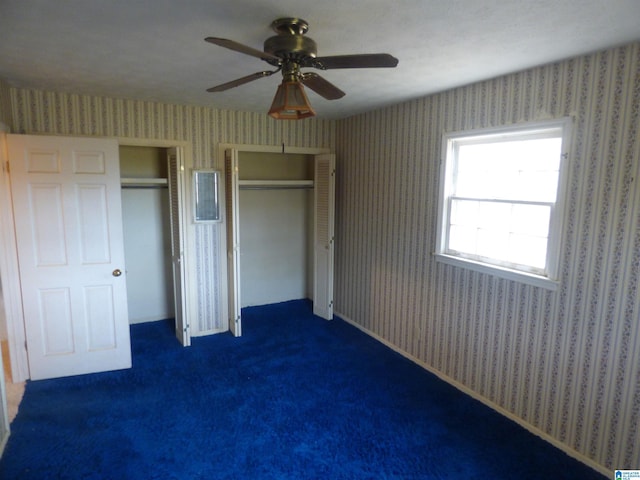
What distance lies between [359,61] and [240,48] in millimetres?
520

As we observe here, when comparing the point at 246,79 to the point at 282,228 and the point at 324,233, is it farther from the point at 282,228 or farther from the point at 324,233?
the point at 282,228

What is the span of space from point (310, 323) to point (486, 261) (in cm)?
238

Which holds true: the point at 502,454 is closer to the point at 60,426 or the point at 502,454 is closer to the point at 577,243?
the point at 577,243

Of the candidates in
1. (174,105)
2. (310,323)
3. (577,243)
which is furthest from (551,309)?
(174,105)

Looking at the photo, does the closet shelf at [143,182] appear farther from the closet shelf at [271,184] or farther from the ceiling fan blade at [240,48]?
the ceiling fan blade at [240,48]

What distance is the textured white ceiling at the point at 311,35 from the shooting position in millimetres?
1713

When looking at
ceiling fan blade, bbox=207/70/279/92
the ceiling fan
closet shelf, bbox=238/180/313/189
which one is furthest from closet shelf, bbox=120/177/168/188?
the ceiling fan

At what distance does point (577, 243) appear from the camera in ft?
7.89

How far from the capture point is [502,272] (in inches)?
112

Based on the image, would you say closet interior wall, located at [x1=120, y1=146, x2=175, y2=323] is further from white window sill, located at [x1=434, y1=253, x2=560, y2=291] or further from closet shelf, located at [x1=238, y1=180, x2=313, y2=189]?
white window sill, located at [x1=434, y1=253, x2=560, y2=291]

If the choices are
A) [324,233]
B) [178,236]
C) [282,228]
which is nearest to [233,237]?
[178,236]

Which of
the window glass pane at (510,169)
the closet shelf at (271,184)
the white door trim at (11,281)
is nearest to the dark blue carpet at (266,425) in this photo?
the white door trim at (11,281)

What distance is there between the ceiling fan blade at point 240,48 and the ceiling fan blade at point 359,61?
0.23 metres

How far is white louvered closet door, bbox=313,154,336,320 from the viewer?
4.59 meters
